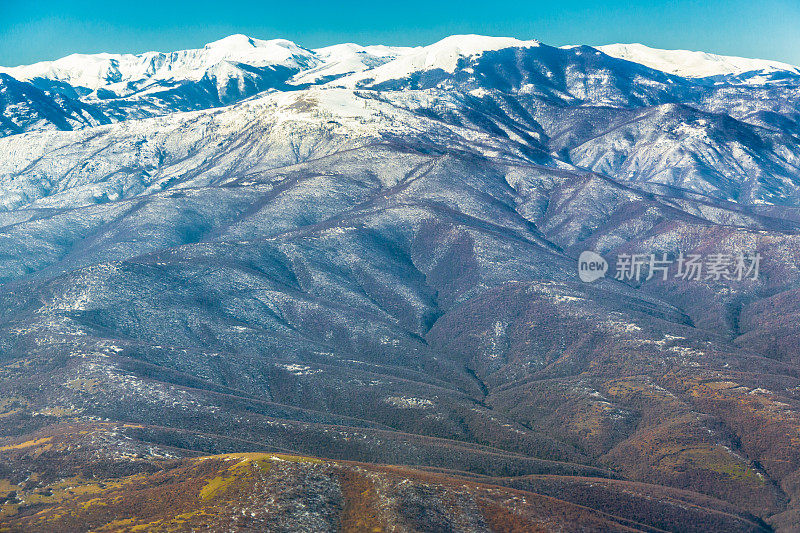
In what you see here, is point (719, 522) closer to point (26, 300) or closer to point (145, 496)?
point (145, 496)

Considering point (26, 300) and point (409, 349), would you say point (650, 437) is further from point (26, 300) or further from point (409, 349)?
point (26, 300)

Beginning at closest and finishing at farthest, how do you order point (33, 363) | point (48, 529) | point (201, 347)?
point (48, 529) → point (33, 363) → point (201, 347)

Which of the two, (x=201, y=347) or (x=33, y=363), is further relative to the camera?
(x=201, y=347)

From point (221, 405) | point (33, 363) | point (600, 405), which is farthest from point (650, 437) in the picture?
point (33, 363)

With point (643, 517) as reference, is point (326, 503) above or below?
above

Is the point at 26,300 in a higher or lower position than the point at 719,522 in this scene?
higher

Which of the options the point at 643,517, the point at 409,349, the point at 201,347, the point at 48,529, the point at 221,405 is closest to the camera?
the point at 48,529

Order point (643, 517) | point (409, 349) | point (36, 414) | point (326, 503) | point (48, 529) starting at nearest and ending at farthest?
1. point (48, 529)
2. point (326, 503)
3. point (643, 517)
4. point (36, 414)
5. point (409, 349)

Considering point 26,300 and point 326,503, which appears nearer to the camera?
point 326,503

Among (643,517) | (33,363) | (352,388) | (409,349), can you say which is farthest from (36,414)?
(643,517)
